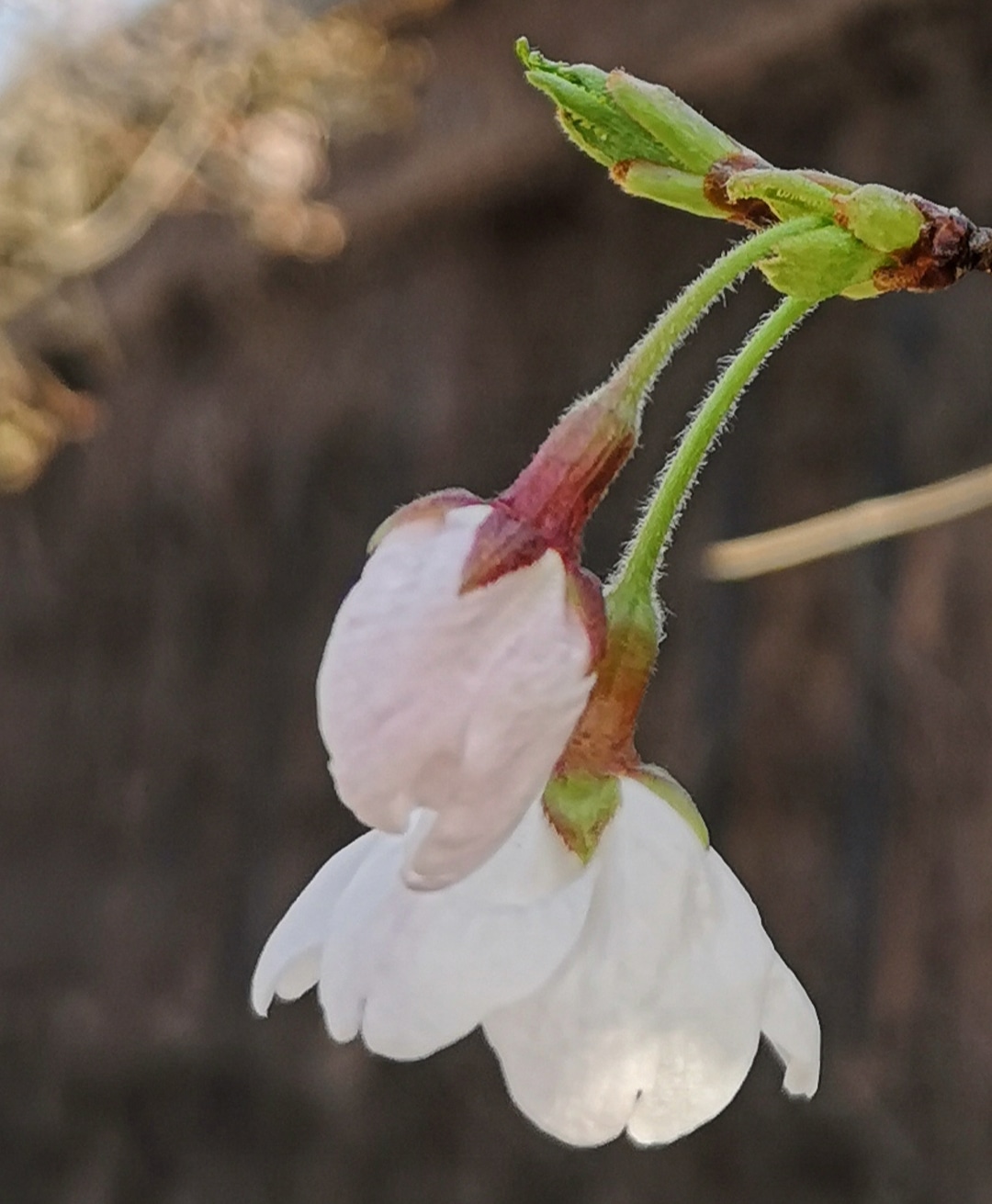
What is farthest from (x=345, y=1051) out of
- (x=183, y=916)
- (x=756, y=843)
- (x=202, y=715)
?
(x=756, y=843)

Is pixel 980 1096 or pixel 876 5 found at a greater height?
pixel 876 5

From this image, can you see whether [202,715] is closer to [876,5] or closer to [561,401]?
[561,401]

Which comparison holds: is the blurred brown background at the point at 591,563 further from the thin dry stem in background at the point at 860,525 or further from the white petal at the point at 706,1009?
the white petal at the point at 706,1009

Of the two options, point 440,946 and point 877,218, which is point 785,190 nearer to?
point 877,218

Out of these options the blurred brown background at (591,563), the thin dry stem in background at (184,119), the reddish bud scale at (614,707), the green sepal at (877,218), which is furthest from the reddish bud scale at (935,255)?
the thin dry stem in background at (184,119)

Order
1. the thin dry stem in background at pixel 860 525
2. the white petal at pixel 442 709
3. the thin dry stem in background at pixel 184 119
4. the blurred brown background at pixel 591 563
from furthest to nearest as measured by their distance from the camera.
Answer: the thin dry stem in background at pixel 184 119, the blurred brown background at pixel 591 563, the thin dry stem in background at pixel 860 525, the white petal at pixel 442 709

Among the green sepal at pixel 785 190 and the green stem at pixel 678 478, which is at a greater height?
the green sepal at pixel 785 190

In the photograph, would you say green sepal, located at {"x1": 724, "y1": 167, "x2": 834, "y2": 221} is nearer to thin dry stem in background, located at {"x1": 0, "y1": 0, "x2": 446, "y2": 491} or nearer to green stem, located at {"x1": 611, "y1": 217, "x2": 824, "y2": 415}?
Result: green stem, located at {"x1": 611, "y1": 217, "x2": 824, "y2": 415}
